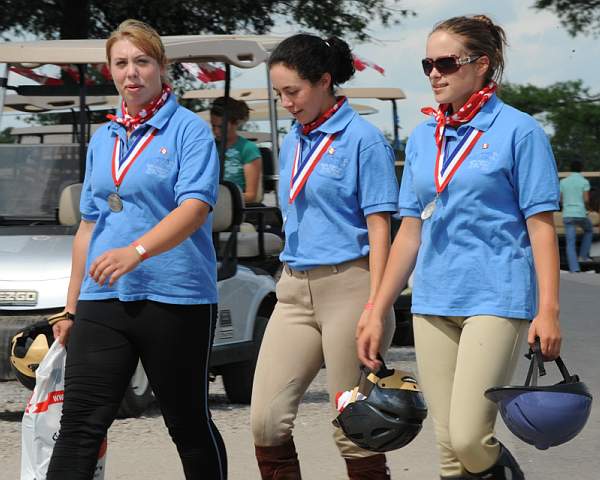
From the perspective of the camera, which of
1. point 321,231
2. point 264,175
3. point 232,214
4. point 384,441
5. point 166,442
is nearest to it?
point 384,441

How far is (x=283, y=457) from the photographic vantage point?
479 cm

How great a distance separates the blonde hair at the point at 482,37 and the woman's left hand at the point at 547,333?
28.7 inches

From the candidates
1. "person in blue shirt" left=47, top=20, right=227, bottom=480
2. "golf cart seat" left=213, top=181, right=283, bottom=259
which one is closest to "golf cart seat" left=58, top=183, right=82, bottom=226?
"golf cart seat" left=213, top=181, right=283, bottom=259

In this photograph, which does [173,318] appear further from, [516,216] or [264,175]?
[264,175]

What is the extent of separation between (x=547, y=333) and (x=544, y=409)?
219 millimetres

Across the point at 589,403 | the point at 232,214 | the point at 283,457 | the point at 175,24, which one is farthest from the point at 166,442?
the point at 175,24

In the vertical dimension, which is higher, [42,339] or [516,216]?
[516,216]

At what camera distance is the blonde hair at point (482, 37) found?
4.35m

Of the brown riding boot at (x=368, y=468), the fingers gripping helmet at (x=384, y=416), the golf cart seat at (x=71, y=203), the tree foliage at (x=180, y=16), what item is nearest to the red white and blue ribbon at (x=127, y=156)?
the fingers gripping helmet at (x=384, y=416)

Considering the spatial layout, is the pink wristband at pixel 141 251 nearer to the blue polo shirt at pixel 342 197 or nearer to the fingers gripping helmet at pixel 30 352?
the blue polo shirt at pixel 342 197

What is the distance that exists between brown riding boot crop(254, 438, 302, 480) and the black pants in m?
0.35

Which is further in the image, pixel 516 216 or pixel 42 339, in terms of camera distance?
pixel 42 339

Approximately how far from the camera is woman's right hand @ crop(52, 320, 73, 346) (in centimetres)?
480

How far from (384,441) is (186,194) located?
0.91 metres
